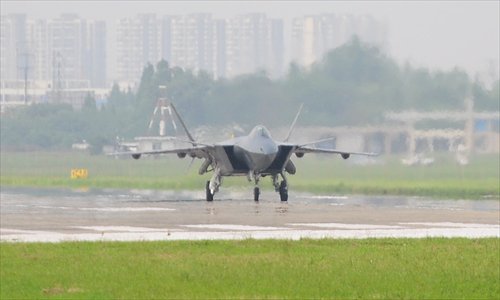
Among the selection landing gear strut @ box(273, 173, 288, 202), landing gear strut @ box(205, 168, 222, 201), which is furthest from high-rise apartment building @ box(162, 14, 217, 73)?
landing gear strut @ box(273, 173, 288, 202)

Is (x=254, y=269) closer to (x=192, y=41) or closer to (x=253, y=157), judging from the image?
(x=253, y=157)

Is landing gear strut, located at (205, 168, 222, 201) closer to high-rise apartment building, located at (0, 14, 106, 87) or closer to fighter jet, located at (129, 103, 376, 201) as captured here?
fighter jet, located at (129, 103, 376, 201)

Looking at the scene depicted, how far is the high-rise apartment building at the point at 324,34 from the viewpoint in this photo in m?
56.9

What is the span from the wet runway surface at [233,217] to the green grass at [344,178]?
2517 mm

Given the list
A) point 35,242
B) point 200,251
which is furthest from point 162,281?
point 35,242

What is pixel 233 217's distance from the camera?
31125mm

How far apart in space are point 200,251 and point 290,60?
1477 inches

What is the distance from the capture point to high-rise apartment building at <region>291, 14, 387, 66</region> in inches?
2239

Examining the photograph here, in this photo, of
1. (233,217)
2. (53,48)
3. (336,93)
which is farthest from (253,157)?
(53,48)

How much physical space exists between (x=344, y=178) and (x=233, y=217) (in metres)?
16.3

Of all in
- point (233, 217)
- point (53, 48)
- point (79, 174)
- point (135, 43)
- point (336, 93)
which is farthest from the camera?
point (53, 48)

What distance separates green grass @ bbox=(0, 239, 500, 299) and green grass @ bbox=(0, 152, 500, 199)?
808 inches

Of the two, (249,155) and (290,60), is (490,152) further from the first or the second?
(290,60)

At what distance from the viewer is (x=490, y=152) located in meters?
46.1
